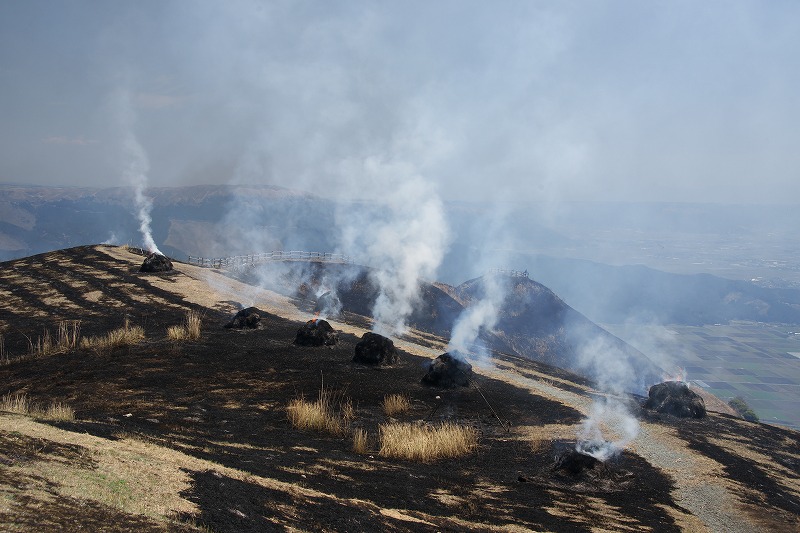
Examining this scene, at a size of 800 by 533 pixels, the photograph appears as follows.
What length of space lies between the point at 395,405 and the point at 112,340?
1225cm

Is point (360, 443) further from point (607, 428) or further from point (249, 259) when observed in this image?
point (249, 259)

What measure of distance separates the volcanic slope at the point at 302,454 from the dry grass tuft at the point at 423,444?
0.24 metres

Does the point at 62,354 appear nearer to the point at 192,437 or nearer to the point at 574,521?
the point at 192,437

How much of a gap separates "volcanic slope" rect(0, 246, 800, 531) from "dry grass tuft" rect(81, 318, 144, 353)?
1.00 feet

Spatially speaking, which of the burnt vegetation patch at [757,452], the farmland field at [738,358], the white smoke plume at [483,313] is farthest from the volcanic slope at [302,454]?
the farmland field at [738,358]

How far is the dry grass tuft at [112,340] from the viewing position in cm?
2111

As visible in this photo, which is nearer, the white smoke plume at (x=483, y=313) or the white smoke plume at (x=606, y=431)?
the white smoke plume at (x=606, y=431)

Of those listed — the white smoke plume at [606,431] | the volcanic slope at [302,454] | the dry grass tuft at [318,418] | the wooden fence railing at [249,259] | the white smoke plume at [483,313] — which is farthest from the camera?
the white smoke plume at [483,313]

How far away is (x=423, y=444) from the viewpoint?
1288cm

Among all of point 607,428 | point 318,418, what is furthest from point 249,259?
point 607,428

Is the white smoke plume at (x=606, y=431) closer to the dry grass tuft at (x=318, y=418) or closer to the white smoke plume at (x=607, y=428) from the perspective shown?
the white smoke plume at (x=607, y=428)

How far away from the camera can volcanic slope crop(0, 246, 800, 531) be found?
7.31m

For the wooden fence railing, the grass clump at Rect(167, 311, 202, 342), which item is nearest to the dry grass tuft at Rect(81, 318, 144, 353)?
the grass clump at Rect(167, 311, 202, 342)

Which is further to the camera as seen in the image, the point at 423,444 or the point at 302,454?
the point at 423,444
